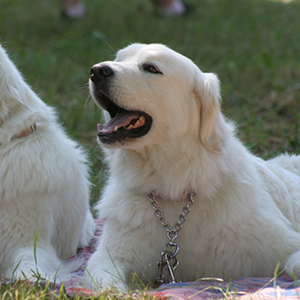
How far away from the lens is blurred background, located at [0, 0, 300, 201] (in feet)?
18.4

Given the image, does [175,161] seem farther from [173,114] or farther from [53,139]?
[53,139]

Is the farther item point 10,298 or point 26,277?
point 26,277

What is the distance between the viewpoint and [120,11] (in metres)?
9.99

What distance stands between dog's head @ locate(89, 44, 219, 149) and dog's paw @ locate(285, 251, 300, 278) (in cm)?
81

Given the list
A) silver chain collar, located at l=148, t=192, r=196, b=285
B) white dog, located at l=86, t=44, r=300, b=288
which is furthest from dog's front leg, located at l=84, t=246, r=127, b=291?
silver chain collar, located at l=148, t=192, r=196, b=285

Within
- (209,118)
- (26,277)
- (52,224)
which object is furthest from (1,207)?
(209,118)

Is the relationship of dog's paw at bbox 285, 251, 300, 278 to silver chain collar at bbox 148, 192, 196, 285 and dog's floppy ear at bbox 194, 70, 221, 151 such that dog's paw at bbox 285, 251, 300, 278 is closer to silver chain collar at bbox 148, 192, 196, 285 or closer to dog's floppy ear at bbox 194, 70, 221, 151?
silver chain collar at bbox 148, 192, 196, 285

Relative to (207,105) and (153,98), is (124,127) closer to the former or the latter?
(153,98)

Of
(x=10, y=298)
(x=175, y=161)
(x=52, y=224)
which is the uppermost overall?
(x=175, y=161)

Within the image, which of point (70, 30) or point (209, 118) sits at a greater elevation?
point (209, 118)

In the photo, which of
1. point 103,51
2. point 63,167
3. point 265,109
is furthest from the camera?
point 103,51

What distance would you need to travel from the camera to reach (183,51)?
7621mm

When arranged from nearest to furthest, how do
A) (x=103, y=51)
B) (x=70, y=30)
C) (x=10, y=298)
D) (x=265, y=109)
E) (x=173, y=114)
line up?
(x=10, y=298)
(x=173, y=114)
(x=265, y=109)
(x=103, y=51)
(x=70, y=30)

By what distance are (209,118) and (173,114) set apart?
0.67 feet
